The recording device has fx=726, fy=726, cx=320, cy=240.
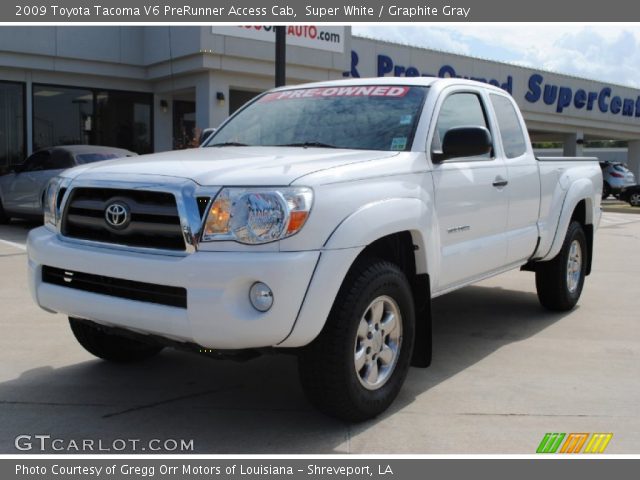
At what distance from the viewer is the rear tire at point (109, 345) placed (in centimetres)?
471

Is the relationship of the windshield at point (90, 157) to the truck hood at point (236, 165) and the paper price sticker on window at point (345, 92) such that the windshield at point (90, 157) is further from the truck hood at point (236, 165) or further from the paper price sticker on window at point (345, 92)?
the truck hood at point (236, 165)

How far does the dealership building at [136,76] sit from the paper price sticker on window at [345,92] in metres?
10.3

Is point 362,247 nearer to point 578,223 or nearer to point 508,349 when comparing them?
point 508,349

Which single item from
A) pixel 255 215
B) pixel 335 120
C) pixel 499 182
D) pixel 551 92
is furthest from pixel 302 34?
pixel 551 92

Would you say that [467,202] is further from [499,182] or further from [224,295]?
[224,295]

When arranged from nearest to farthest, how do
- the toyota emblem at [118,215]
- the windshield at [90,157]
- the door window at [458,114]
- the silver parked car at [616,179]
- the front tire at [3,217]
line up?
the toyota emblem at [118,215] < the door window at [458,114] < the windshield at [90,157] < the front tire at [3,217] < the silver parked car at [616,179]

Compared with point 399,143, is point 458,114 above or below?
above

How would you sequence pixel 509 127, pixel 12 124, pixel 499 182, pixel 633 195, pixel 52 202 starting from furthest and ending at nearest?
pixel 633 195
pixel 12 124
pixel 509 127
pixel 499 182
pixel 52 202

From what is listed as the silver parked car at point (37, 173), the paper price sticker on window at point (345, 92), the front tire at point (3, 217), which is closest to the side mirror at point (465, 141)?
the paper price sticker on window at point (345, 92)

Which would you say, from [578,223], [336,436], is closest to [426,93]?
[336,436]

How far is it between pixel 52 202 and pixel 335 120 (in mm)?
1813

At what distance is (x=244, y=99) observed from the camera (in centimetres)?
1908

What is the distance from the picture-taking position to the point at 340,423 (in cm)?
386

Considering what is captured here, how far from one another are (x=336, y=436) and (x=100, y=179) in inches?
71.6
